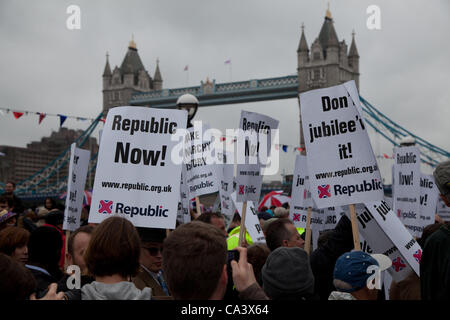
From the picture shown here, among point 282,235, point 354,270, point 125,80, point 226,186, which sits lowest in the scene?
point 354,270

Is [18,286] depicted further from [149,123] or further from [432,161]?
[432,161]

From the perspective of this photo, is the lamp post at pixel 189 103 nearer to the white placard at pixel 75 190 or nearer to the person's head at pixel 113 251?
the white placard at pixel 75 190

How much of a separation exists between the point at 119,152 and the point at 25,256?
0.96 meters

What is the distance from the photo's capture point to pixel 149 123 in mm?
3996

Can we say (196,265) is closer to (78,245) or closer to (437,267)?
(437,267)

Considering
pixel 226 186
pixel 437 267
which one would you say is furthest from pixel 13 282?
pixel 226 186

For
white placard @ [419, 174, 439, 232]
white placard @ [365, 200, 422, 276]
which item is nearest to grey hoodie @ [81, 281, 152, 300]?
white placard @ [365, 200, 422, 276]

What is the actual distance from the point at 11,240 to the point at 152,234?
940 mm

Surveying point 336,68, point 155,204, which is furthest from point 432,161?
point 155,204

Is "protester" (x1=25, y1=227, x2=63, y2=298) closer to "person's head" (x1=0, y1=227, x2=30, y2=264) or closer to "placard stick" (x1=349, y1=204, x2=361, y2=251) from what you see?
"person's head" (x1=0, y1=227, x2=30, y2=264)

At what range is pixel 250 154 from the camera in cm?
518

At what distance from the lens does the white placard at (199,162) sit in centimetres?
599

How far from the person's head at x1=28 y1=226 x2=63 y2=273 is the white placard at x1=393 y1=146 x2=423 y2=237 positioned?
3.48 meters

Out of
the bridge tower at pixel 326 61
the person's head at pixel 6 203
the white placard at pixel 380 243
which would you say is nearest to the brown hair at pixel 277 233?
the white placard at pixel 380 243
